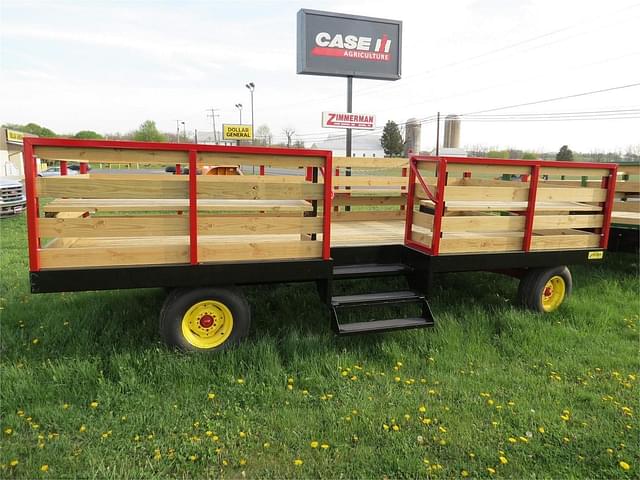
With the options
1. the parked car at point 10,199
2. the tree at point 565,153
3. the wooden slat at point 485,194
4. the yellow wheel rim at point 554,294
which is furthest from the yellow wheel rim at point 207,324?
the tree at point 565,153

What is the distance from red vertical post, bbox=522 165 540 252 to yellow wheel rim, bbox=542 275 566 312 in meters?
0.79

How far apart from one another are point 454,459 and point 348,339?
176 cm

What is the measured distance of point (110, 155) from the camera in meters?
3.65

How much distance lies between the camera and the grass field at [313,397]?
2.89 meters

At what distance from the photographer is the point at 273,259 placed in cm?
411

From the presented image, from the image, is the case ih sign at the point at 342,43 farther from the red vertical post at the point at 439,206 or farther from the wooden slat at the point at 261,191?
the wooden slat at the point at 261,191

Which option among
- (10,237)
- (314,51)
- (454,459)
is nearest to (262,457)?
(454,459)

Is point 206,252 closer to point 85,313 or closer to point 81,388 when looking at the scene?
point 81,388

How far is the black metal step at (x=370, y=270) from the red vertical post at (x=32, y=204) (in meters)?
2.41

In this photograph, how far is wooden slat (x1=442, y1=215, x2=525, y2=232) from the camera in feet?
15.1

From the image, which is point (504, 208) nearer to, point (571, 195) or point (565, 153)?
point (571, 195)

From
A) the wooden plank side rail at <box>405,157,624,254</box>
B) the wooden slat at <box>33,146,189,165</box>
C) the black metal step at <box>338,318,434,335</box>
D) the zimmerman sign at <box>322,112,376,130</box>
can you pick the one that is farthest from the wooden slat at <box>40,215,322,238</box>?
the zimmerman sign at <box>322,112,376,130</box>

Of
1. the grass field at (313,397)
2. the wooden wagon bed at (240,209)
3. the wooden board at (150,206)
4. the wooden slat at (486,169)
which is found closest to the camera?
the grass field at (313,397)

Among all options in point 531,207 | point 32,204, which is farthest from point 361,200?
point 32,204
